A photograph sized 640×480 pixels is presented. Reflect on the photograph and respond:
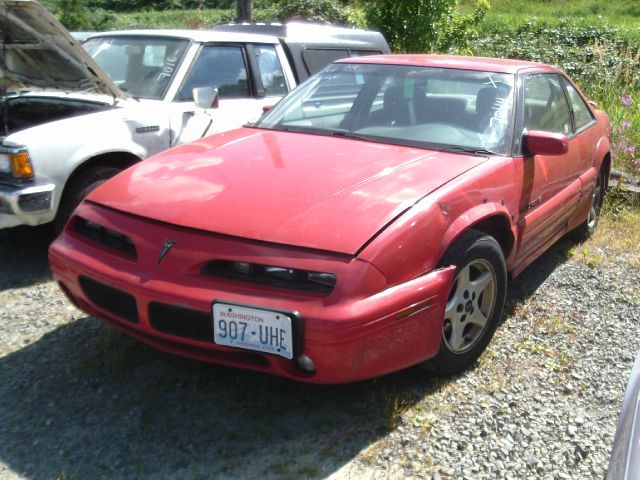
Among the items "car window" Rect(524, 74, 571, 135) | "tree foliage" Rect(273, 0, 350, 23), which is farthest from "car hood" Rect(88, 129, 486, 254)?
"tree foliage" Rect(273, 0, 350, 23)

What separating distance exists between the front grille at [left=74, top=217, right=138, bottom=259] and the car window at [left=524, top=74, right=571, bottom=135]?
2.26 meters

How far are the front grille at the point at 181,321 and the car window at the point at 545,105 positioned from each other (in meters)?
2.21

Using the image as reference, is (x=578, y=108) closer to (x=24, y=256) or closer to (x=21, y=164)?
(x=21, y=164)

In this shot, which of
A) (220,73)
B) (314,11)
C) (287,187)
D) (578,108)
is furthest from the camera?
(314,11)

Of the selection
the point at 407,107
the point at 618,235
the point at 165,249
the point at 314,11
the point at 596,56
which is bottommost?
the point at 618,235

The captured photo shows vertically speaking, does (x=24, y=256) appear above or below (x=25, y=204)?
below

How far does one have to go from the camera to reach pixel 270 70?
18.8 feet

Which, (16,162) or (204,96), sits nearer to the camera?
(16,162)

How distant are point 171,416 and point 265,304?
746 millimetres

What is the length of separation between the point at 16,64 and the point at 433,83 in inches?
120

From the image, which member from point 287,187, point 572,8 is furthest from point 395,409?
point 572,8

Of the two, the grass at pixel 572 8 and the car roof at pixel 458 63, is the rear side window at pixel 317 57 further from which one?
the grass at pixel 572 8

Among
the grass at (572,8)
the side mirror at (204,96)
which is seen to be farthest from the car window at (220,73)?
the grass at (572,8)

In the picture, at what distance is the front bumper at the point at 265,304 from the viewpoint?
237cm
